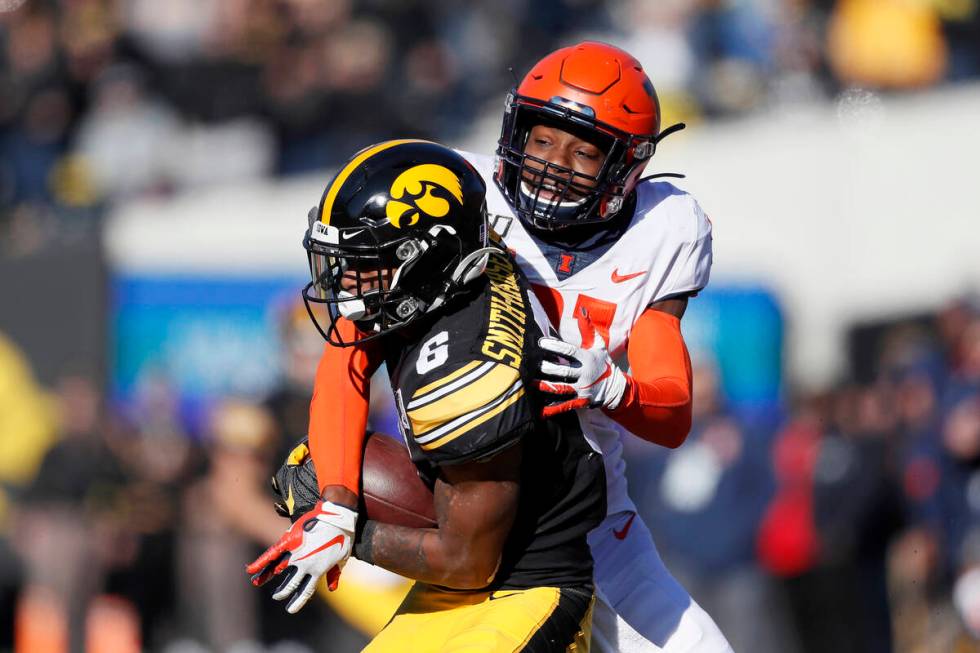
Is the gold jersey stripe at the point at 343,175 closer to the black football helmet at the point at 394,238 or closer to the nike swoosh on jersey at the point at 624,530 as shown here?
the black football helmet at the point at 394,238

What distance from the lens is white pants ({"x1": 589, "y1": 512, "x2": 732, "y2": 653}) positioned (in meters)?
4.02

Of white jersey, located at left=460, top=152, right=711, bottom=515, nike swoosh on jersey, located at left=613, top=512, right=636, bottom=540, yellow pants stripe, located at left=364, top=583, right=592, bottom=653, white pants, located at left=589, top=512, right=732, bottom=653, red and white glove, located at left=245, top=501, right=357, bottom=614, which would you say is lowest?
white pants, located at left=589, top=512, right=732, bottom=653

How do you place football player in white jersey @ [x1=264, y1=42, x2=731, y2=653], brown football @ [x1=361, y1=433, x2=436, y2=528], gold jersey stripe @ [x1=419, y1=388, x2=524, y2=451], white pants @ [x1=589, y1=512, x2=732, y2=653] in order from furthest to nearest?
1. white pants @ [x1=589, y1=512, x2=732, y2=653]
2. football player in white jersey @ [x1=264, y1=42, x2=731, y2=653]
3. brown football @ [x1=361, y1=433, x2=436, y2=528]
4. gold jersey stripe @ [x1=419, y1=388, x2=524, y2=451]

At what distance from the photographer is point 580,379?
3482mm

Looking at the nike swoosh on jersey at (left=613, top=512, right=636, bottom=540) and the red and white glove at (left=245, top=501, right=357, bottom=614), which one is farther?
the nike swoosh on jersey at (left=613, top=512, right=636, bottom=540)

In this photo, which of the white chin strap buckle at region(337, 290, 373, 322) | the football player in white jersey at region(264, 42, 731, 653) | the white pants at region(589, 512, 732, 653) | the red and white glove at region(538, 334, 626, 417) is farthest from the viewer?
the white pants at region(589, 512, 732, 653)

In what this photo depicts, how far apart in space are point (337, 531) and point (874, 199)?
7.18m

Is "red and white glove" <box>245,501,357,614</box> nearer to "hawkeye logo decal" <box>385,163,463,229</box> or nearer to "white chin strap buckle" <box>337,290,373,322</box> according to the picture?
"white chin strap buckle" <box>337,290,373,322</box>

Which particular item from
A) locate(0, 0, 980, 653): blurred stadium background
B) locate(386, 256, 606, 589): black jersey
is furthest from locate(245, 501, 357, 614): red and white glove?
locate(0, 0, 980, 653): blurred stadium background

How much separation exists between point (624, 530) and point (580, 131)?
3.53 ft

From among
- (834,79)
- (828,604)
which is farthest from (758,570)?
(834,79)

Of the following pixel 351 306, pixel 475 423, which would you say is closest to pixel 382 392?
pixel 351 306

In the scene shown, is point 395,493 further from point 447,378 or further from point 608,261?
point 608,261

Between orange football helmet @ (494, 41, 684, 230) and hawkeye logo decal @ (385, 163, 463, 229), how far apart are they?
37 centimetres
